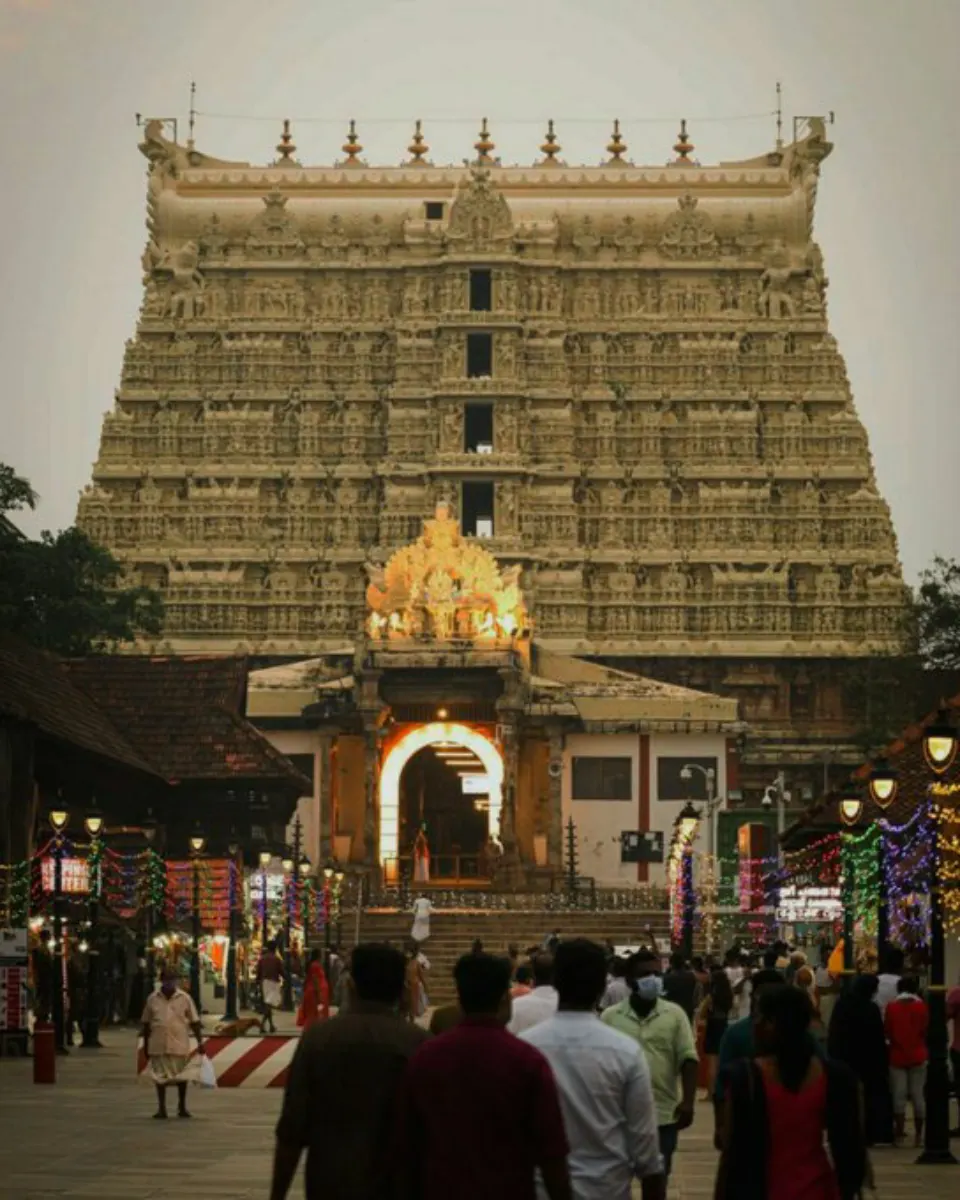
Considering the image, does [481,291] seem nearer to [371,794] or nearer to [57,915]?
[371,794]

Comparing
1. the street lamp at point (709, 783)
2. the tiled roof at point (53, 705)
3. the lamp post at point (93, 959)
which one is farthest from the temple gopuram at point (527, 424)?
the lamp post at point (93, 959)

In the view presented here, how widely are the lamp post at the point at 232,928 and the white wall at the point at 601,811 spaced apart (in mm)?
33139

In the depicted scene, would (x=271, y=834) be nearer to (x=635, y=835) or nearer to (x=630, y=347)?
(x=635, y=835)

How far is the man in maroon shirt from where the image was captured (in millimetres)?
11461

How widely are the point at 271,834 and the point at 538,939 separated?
1653cm

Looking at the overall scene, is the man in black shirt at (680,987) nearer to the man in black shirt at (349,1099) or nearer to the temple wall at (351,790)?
the man in black shirt at (349,1099)

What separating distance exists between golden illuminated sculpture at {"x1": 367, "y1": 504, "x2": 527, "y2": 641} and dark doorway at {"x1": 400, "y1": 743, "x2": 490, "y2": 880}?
19.6 ft

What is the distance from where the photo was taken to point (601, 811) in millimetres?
88250

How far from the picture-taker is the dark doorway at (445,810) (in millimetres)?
91750

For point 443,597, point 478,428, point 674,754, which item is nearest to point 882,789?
point 443,597

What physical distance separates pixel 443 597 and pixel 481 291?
61.3ft

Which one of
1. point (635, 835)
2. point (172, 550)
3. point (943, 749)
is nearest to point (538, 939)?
point (635, 835)

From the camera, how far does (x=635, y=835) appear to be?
8656 centimetres

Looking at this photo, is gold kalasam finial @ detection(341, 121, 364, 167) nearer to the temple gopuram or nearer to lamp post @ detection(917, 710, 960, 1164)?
the temple gopuram
